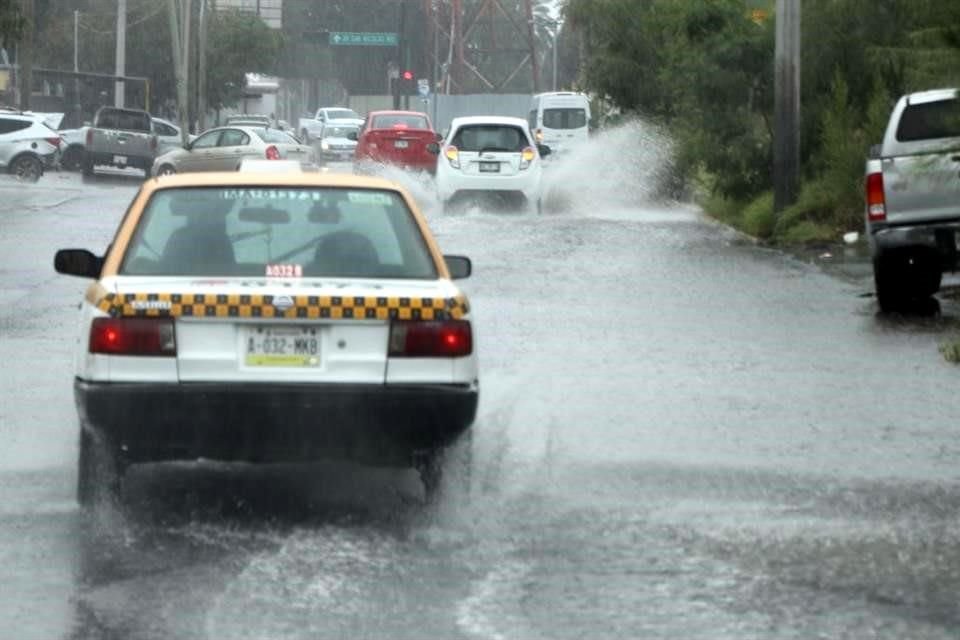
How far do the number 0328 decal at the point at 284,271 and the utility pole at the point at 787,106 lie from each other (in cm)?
1803

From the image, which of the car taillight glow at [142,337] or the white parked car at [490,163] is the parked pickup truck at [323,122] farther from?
the car taillight glow at [142,337]

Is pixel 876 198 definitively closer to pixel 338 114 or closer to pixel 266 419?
pixel 266 419

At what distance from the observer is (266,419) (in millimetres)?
8469

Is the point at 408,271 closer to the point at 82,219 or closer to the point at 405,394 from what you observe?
the point at 405,394

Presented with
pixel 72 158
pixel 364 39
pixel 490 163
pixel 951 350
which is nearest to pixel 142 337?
pixel 951 350

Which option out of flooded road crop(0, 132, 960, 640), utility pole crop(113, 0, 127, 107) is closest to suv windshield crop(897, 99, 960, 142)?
flooded road crop(0, 132, 960, 640)

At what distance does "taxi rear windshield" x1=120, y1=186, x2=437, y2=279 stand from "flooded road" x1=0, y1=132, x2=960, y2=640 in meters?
1.01

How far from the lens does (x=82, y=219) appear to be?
2992 centimetres

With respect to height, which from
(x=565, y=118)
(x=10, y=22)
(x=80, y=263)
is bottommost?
(x=80, y=263)

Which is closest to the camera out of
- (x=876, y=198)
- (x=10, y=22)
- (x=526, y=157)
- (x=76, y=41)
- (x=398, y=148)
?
(x=876, y=198)

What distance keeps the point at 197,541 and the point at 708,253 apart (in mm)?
17043

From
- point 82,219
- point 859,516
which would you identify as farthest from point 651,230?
point 859,516

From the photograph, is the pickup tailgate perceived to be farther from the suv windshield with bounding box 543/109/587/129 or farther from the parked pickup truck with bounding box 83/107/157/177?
the suv windshield with bounding box 543/109/587/129

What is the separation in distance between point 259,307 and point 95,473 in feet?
3.37
